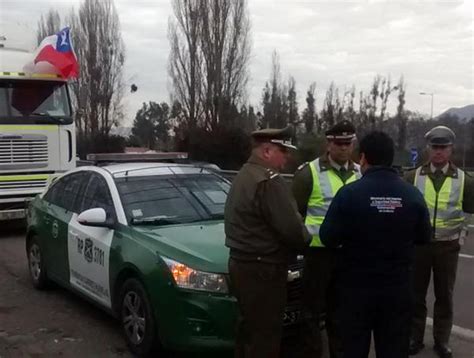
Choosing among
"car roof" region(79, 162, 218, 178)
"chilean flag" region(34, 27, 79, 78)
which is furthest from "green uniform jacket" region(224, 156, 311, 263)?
"chilean flag" region(34, 27, 79, 78)

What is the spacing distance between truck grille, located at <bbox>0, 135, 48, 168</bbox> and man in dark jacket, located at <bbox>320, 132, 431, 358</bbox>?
8936mm

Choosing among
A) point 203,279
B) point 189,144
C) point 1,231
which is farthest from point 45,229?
point 189,144

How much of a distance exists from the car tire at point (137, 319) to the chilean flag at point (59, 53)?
25.2 feet

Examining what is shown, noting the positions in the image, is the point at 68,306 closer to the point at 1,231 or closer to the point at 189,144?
the point at 1,231

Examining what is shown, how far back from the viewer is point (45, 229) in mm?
6773

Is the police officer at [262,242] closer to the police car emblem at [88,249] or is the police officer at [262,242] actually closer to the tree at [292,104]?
the police car emblem at [88,249]

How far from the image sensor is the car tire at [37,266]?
6.93 meters

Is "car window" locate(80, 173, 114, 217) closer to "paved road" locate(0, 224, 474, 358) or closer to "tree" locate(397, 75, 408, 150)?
"paved road" locate(0, 224, 474, 358)

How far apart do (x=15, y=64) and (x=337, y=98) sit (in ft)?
144

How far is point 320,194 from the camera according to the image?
175 inches

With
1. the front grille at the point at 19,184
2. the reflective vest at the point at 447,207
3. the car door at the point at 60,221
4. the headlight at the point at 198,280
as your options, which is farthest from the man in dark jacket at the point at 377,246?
the front grille at the point at 19,184

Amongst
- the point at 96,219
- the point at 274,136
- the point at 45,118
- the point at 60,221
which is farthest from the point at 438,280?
the point at 45,118

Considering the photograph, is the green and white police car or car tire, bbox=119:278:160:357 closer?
the green and white police car

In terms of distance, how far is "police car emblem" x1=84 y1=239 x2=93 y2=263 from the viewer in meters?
5.66
